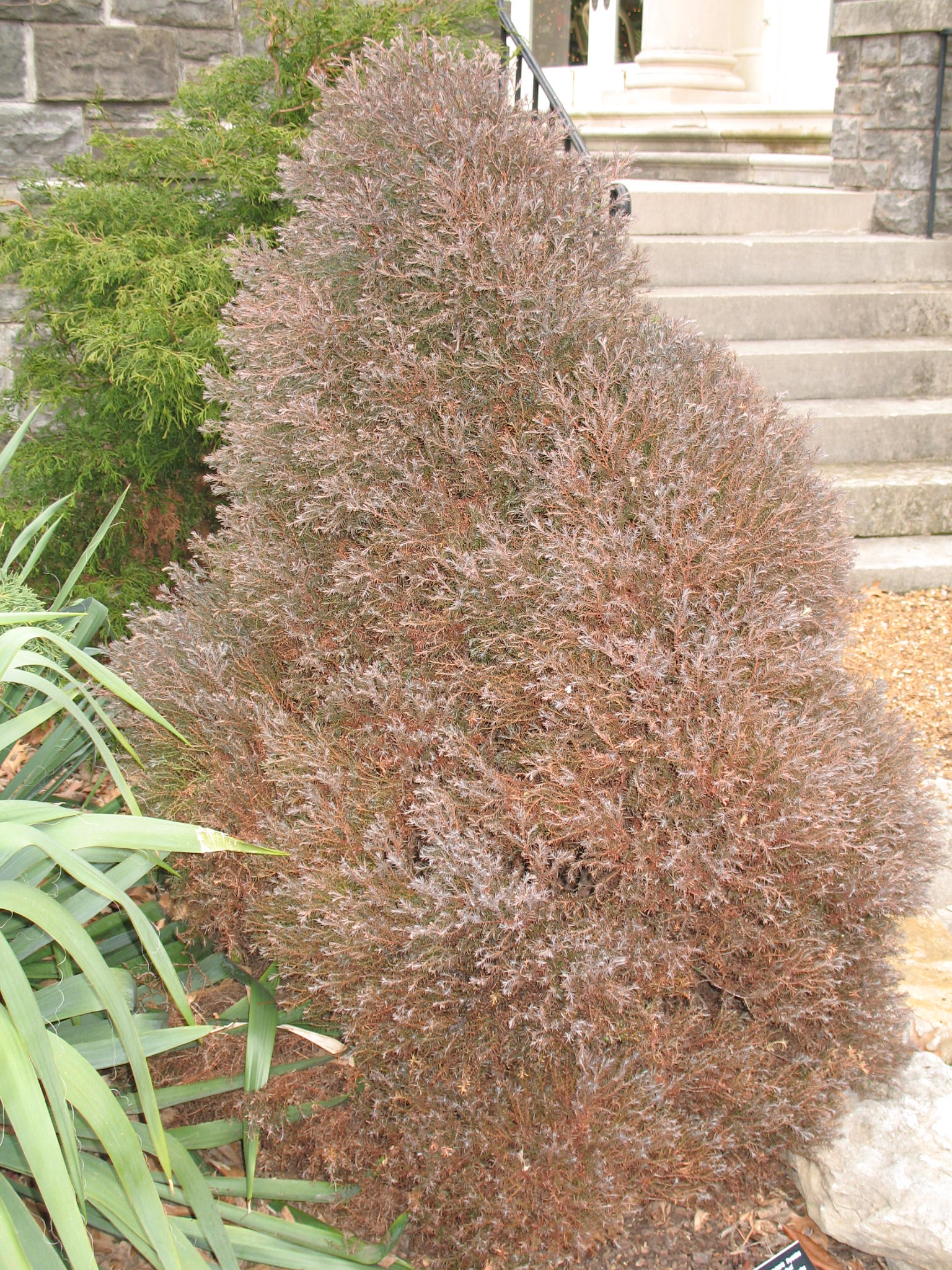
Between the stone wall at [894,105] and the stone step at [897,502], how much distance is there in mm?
2392

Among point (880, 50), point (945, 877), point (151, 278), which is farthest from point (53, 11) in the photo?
point (880, 50)

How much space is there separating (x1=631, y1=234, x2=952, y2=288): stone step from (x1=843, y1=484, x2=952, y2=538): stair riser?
1.90 metres

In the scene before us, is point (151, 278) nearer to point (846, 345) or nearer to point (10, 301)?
point (10, 301)

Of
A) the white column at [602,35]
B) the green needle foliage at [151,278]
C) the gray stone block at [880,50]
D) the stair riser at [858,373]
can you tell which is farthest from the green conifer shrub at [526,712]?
the white column at [602,35]

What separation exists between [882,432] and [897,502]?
0.56 metres

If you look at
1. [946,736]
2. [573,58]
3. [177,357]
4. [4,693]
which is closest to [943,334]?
[946,736]

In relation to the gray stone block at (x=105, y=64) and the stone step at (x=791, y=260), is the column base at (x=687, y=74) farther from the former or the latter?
the gray stone block at (x=105, y=64)

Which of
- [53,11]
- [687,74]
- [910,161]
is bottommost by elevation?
[910,161]

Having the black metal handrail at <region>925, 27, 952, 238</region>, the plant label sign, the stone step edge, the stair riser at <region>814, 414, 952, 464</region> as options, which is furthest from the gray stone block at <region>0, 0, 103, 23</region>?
the plant label sign

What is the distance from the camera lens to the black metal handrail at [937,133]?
21.3ft

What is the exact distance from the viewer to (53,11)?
15.2 feet

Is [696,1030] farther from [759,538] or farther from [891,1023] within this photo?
[759,538]

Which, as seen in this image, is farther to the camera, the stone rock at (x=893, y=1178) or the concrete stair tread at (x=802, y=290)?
the concrete stair tread at (x=802, y=290)

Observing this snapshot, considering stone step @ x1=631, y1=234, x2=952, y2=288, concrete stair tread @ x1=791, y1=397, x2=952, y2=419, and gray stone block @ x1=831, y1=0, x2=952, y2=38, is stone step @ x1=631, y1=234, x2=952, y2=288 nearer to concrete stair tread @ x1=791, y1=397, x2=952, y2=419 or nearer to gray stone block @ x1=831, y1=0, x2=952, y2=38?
concrete stair tread @ x1=791, y1=397, x2=952, y2=419
